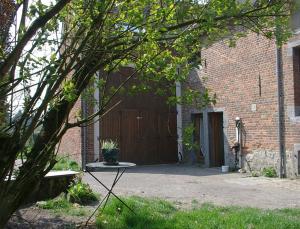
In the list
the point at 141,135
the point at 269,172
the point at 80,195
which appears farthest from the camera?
the point at 141,135

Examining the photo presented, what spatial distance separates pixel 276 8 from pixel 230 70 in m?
10.5

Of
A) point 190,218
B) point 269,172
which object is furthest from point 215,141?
point 190,218

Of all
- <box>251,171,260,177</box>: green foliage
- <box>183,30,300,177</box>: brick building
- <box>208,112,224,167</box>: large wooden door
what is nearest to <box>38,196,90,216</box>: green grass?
<box>183,30,300,177</box>: brick building

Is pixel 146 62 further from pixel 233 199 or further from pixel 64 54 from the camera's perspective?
pixel 233 199

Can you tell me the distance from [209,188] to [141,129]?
7.94 metres

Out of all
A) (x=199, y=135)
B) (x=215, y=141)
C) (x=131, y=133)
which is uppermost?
(x=131, y=133)

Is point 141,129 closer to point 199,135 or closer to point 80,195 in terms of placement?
point 199,135

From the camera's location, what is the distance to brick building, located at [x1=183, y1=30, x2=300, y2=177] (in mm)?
13555

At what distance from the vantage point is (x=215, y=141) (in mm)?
17625

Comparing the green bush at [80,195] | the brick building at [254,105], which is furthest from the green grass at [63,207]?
the brick building at [254,105]

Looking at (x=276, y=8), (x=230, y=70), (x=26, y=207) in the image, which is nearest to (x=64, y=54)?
(x=276, y=8)

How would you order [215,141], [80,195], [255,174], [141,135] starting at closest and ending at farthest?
1. [80,195]
2. [255,174]
3. [215,141]
4. [141,135]

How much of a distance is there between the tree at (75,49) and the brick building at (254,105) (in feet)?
22.1

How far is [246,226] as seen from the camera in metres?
6.48
